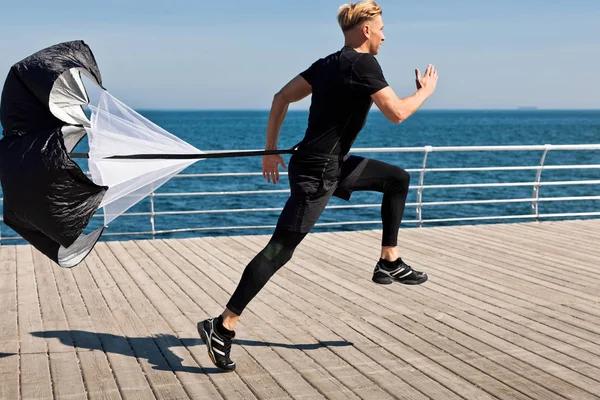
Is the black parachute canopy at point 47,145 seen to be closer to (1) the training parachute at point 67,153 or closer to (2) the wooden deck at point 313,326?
(1) the training parachute at point 67,153

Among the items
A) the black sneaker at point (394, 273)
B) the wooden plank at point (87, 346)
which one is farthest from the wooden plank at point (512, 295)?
the wooden plank at point (87, 346)

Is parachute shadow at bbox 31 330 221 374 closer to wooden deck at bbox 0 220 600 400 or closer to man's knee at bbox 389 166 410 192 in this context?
wooden deck at bbox 0 220 600 400

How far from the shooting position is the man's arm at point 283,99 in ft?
13.3

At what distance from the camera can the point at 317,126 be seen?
4.01 m

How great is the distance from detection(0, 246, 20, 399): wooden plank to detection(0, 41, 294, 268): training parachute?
66 centimetres

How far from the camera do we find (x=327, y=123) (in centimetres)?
398

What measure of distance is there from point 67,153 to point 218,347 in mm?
1224

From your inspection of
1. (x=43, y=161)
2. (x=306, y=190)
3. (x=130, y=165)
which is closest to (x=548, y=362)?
(x=306, y=190)

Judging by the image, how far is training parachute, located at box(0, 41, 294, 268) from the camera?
370 cm

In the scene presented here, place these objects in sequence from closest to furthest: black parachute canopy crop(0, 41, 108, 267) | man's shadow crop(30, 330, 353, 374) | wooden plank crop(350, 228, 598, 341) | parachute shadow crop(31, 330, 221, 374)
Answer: black parachute canopy crop(0, 41, 108, 267) < parachute shadow crop(31, 330, 221, 374) < man's shadow crop(30, 330, 353, 374) < wooden plank crop(350, 228, 598, 341)

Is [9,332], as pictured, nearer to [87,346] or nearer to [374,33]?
[87,346]

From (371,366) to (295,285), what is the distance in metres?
2.18

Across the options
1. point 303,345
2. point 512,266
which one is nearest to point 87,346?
point 303,345

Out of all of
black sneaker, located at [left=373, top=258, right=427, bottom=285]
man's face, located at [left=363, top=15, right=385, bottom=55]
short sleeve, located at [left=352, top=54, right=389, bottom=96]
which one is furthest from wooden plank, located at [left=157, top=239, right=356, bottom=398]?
man's face, located at [left=363, top=15, right=385, bottom=55]
